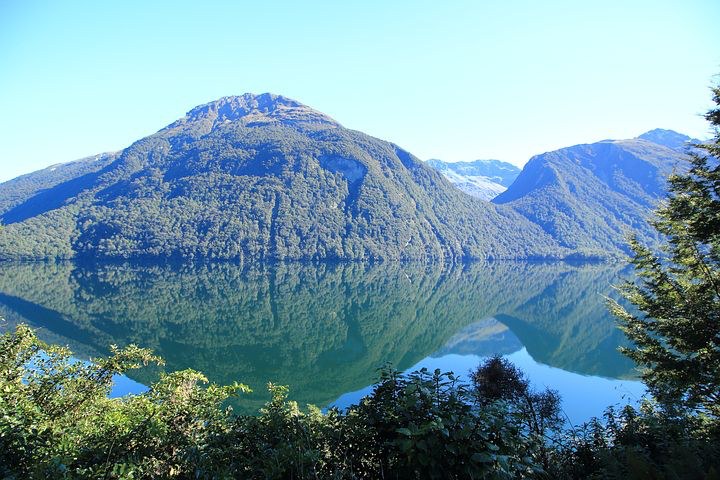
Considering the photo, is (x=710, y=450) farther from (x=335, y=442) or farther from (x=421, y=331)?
(x=421, y=331)

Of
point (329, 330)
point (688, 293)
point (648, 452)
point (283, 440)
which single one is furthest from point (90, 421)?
point (329, 330)

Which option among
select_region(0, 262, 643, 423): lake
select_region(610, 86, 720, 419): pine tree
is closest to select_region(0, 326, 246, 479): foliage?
select_region(0, 262, 643, 423): lake

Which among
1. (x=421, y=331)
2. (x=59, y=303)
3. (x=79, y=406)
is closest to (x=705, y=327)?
(x=79, y=406)

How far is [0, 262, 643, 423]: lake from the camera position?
34.1m

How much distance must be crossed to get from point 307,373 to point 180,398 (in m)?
32.0

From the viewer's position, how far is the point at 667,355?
41.1ft

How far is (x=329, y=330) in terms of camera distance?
56562 millimetres

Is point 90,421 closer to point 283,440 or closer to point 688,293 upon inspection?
point 283,440

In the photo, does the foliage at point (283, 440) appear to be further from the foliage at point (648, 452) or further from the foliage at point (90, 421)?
the foliage at point (648, 452)

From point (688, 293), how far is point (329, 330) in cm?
4751

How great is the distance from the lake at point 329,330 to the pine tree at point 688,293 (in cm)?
940

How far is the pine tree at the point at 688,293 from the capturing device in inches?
394

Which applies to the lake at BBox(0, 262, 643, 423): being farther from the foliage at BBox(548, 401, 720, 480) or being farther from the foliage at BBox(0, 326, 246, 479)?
the foliage at BBox(548, 401, 720, 480)

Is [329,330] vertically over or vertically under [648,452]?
under
